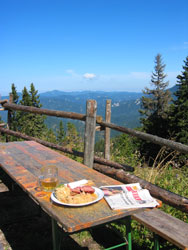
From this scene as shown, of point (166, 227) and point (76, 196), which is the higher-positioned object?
point (76, 196)

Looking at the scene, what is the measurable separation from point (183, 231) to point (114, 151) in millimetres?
3601

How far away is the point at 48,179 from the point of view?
1.78 metres

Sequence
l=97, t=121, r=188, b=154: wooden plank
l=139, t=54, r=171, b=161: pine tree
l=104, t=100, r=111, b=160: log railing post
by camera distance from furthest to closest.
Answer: l=139, t=54, r=171, b=161: pine tree
l=104, t=100, r=111, b=160: log railing post
l=97, t=121, r=188, b=154: wooden plank

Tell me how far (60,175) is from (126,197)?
0.69 metres

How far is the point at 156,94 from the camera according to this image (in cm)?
4725

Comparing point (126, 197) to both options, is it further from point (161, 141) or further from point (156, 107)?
point (156, 107)

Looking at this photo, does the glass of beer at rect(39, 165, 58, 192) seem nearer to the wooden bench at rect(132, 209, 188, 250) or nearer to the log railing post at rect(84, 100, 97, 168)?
the wooden bench at rect(132, 209, 188, 250)

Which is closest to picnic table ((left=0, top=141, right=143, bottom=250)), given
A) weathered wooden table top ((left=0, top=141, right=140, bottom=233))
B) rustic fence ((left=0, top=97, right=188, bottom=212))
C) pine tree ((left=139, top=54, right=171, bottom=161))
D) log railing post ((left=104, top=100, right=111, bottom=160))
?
weathered wooden table top ((left=0, top=141, right=140, bottom=233))

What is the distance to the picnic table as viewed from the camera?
136cm

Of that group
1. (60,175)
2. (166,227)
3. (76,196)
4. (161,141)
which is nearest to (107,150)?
(161,141)

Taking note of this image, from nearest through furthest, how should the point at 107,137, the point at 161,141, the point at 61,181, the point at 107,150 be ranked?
the point at 61,181 < the point at 161,141 < the point at 107,150 < the point at 107,137

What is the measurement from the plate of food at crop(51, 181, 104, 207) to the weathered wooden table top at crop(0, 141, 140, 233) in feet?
0.08

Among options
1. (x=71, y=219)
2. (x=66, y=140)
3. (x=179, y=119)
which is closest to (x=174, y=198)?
(x=71, y=219)

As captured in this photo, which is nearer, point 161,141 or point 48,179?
point 48,179
